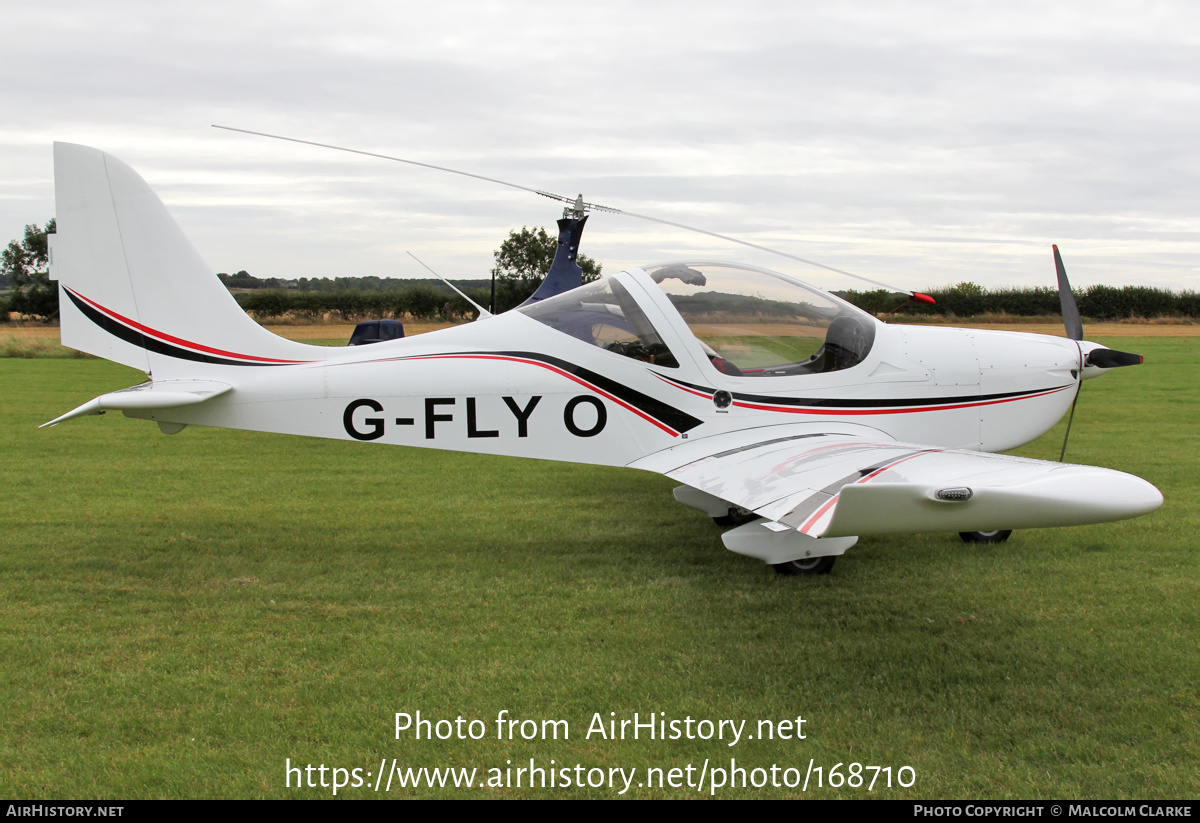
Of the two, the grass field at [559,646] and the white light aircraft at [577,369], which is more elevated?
the white light aircraft at [577,369]

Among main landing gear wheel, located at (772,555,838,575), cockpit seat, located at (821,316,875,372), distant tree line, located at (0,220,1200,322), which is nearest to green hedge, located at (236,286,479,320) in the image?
distant tree line, located at (0,220,1200,322)

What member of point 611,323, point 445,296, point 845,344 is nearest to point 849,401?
point 845,344

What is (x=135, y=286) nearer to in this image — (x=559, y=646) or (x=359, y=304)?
(x=559, y=646)

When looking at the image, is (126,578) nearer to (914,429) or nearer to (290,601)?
(290,601)

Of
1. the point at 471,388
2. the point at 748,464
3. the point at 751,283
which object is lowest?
the point at 748,464

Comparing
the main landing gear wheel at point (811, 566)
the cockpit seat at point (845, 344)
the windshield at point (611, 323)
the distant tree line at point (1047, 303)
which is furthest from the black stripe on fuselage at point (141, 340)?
the distant tree line at point (1047, 303)

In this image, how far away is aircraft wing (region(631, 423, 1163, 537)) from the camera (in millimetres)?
3281

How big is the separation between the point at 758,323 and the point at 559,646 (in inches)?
110

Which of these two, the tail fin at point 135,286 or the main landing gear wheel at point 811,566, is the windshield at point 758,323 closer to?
the main landing gear wheel at point 811,566

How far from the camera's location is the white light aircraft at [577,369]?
17.9 feet

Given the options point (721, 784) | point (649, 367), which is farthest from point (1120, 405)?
point (721, 784)

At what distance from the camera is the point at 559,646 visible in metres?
4.28

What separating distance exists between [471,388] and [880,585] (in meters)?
2.98

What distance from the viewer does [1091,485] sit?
3.30 m
